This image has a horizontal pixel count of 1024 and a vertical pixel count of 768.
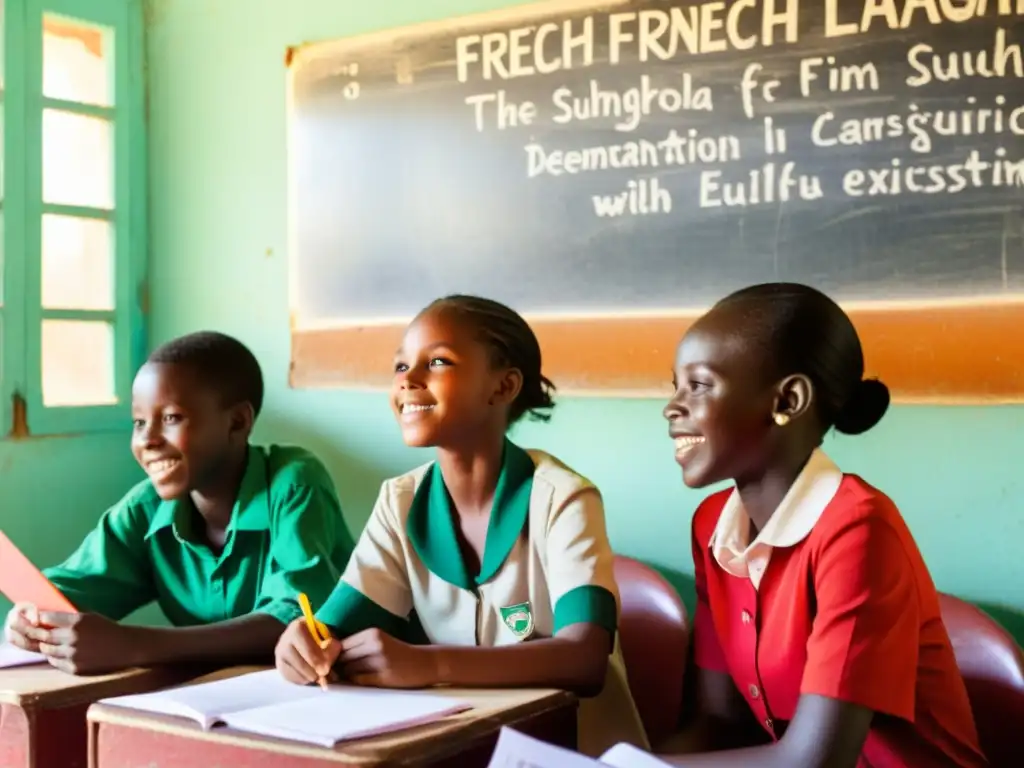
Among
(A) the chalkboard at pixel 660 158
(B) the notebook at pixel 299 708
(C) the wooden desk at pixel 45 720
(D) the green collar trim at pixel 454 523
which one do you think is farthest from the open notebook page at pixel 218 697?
(A) the chalkboard at pixel 660 158

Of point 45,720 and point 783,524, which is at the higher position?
point 783,524

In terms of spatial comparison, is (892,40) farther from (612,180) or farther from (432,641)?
(432,641)

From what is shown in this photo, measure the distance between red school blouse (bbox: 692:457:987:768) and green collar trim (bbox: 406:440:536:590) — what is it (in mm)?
240

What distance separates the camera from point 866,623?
1.09 m

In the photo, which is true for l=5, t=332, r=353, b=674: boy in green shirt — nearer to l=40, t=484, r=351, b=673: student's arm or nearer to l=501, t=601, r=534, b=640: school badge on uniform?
l=40, t=484, r=351, b=673: student's arm

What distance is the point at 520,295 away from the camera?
192cm

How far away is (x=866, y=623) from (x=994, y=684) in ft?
1.07

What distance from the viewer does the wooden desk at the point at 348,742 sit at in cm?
97

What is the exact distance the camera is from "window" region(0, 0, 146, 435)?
211 centimetres

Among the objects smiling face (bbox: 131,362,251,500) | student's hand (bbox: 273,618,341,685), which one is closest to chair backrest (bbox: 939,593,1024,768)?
student's hand (bbox: 273,618,341,685)

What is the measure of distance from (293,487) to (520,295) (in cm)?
51

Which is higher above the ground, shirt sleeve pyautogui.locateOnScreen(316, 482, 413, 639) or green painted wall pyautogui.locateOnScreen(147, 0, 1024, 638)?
green painted wall pyautogui.locateOnScreen(147, 0, 1024, 638)

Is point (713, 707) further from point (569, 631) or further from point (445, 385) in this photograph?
point (445, 385)

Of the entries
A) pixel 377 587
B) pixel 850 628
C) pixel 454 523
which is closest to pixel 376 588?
pixel 377 587
